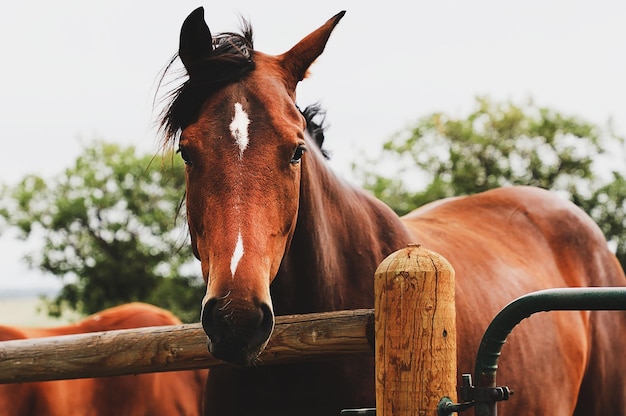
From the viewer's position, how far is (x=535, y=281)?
165 inches

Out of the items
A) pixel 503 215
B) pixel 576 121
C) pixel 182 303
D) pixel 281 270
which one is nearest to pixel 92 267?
pixel 182 303

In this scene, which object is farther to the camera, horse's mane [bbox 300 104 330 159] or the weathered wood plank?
horse's mane [bbox 300 104 330 159]

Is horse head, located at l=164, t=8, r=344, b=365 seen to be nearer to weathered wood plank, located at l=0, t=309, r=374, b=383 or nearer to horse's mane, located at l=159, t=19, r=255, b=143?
horse's mane, located at l=159, t=19, r=255, b=143

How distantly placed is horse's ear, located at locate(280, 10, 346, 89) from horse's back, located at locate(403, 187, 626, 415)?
3.46 ft

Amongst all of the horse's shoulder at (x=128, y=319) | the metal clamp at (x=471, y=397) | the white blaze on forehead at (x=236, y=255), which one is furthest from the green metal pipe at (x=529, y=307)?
the horse's shoulder at (x=128, y=319)

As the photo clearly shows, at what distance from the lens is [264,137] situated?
2414mm

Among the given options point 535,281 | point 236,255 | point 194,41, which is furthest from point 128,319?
point 236,255

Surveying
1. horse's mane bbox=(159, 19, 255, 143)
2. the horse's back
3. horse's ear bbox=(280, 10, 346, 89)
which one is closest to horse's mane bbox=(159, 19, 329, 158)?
horse's mane bbox=(159, 19, 255, 143)

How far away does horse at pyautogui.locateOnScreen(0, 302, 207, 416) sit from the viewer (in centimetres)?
552

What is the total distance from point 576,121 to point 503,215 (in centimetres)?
1853

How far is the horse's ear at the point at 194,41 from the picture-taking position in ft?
8.75

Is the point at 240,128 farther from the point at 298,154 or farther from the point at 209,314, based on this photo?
the point at 209,314

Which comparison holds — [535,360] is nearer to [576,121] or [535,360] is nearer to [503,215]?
[503,215]

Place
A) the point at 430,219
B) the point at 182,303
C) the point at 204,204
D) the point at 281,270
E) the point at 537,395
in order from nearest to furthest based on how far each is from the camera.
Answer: the point at 204,204 → the point at 281,270 → the point at 537,395 → the point at 430,219 → the point at 182,303
